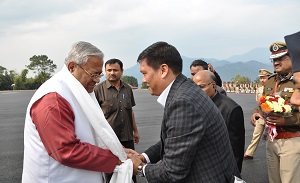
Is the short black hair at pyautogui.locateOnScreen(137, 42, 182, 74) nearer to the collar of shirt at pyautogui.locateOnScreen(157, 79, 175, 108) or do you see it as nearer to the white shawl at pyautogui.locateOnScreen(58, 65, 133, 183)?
the collar of shirt at pyautogui.locateOnScreen(157, 79, 175, 108)

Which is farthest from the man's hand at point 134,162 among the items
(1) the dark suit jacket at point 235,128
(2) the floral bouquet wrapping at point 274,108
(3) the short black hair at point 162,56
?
(2) the floral bouquet wrapping at point 274,108

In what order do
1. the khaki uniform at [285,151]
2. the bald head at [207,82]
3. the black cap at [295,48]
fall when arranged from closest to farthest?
1. the black cap at [295,48]
2. the khaki uniform at [285,151]
3. the bald head at [207,82]

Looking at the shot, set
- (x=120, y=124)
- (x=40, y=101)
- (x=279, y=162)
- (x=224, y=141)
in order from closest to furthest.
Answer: (x=224, y=141) → (x=40, y=101) → (x=279, y=162) → (x=120, y=124)

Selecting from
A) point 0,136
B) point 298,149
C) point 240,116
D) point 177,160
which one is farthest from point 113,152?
point 0,136

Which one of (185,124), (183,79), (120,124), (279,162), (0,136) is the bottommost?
(0,136)

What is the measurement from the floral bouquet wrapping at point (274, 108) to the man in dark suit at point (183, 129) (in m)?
1.40

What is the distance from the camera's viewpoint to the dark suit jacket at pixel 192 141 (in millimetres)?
1851

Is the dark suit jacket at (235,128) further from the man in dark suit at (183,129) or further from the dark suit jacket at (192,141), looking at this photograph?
the dark suit jacket at (192,141)

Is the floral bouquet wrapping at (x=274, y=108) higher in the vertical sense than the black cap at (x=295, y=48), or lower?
lower

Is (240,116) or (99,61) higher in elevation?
(99,61)

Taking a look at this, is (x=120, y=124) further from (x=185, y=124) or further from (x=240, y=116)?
(x=185, y=124)

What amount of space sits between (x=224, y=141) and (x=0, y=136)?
9423mm

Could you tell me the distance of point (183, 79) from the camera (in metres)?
2.07

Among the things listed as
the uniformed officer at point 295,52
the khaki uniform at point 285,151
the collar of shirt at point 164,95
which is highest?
the uniformed officer at point 295,52
